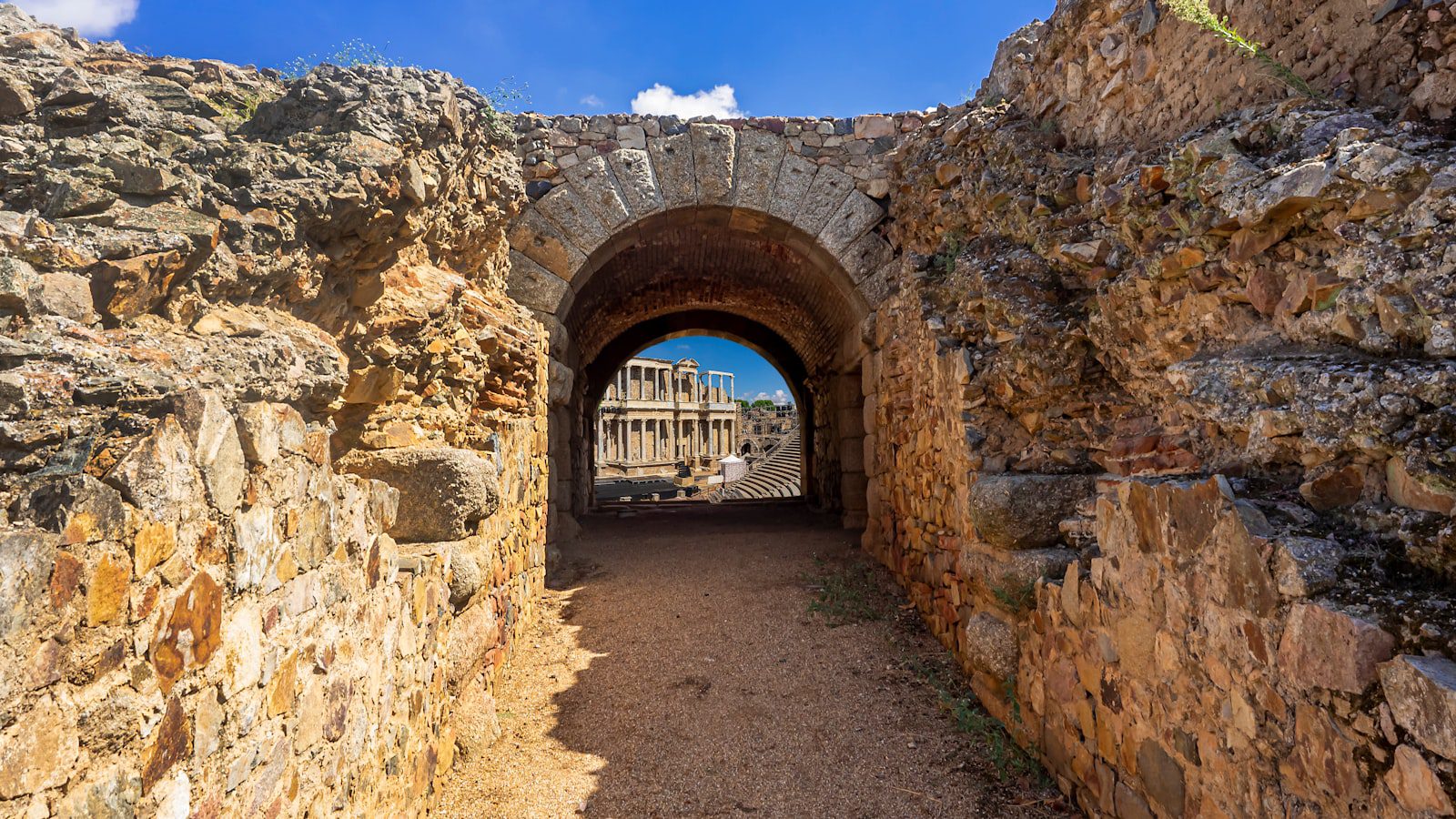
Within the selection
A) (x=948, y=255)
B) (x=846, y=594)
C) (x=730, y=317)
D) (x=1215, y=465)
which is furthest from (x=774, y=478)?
(x=1215, y=465)

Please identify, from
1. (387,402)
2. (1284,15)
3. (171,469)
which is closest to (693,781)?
(387,402)

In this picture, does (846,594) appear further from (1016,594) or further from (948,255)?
(948,255)

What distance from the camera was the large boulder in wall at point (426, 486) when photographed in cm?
308

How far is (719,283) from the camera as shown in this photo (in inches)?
341

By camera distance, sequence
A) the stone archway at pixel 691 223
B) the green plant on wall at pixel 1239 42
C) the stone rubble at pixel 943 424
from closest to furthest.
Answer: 1. the stone rubble at pixel 943 424
2. the green plant on wall at pixel 1239 42
3. the stone archway at pixel 691 223

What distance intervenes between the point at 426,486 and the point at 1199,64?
3979mm

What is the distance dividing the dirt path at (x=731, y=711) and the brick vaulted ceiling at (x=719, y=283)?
266 cm

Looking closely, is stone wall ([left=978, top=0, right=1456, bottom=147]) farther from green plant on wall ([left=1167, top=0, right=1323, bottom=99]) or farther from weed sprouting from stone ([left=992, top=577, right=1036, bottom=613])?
weed sprouting from stone ([left=992, top=577, right=1036, bottom=613])

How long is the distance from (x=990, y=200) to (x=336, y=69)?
145 inches

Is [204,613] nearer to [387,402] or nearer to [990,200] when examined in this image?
[387,402]

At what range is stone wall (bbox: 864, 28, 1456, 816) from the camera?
1556 mm

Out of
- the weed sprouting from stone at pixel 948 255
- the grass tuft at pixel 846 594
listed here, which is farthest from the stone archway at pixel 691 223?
the grass tuft at pixel 846 594

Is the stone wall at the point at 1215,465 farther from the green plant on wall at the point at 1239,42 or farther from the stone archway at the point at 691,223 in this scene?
the stone archway at the point at 691,223

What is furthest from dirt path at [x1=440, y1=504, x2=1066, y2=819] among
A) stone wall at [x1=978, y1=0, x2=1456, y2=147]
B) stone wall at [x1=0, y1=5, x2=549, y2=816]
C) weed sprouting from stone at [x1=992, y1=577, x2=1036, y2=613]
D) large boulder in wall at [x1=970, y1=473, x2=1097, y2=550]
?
stone wall at [x1=978, y1=0, x2=1456, y2=147]
